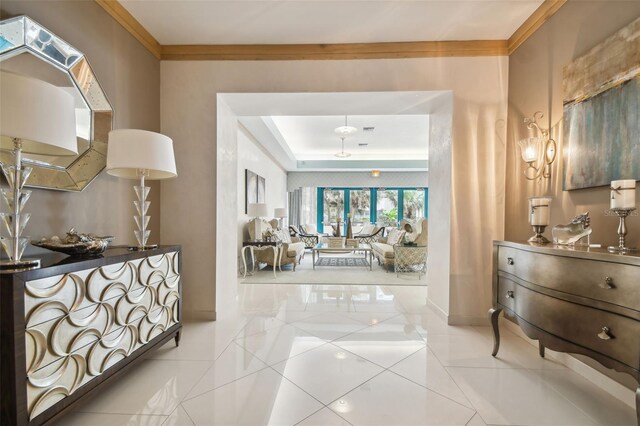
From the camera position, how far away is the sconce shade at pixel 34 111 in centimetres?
108

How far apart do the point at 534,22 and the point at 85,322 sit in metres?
3.83

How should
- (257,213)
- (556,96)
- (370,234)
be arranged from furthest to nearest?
(370,234)
(257,213)
(556,96)

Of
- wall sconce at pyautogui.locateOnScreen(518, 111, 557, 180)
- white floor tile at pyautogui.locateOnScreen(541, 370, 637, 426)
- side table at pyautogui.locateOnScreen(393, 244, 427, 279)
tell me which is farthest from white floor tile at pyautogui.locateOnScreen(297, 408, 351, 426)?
side table at pyautogui.locateOnScreen(393, 244, 427, 279)

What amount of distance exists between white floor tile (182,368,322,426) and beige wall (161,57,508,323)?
1.32m

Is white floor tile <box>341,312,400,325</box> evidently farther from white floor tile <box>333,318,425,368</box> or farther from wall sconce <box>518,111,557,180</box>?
wall sconce <box>518,111,557,180</box>

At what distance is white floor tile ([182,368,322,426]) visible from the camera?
1421 mm

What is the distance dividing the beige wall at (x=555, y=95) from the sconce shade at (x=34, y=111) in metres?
3.00

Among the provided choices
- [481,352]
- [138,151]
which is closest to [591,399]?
[481,352]

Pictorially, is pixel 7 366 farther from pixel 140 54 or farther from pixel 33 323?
pixel 140 54

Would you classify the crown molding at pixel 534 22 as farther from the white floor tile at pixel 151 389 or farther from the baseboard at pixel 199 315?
the baseboard at pixel 199 315

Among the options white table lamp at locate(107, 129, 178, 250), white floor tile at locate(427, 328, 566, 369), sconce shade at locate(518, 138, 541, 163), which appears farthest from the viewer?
sconce shade at locate(518, 138, 541, 163)

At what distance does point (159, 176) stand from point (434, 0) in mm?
2617

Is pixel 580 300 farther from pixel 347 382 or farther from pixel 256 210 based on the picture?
pixel 256 210

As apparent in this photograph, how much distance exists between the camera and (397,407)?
1514mm
